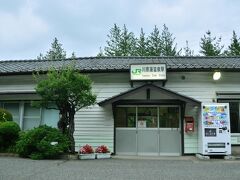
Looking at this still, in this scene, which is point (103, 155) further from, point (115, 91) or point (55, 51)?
point (55, 51)

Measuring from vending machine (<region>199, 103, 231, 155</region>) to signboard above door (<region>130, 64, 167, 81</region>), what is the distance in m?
2.08

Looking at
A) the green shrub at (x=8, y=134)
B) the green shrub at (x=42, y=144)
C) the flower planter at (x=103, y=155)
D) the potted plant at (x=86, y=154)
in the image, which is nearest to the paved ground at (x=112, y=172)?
the green shrub at (x=42, y=144)

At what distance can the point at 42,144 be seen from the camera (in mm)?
10188

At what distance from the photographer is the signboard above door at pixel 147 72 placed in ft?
39.7

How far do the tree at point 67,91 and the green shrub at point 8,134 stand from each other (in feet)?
4.40

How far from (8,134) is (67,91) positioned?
2.80 metres

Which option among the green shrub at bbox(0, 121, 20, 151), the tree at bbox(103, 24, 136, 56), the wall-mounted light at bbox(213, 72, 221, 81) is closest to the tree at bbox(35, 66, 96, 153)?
the green shrub at bbox(0, 121, 20, 151)

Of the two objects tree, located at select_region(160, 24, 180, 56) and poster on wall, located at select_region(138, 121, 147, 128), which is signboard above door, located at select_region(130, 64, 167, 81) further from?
tree, located at select_region(160, 24, 180, 56)

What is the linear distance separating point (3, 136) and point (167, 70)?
681cm

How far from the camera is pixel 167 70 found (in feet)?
40.8

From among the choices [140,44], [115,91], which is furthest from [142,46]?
[115,91]

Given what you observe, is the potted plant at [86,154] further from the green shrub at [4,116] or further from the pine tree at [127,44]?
the pine tree at [127,44]

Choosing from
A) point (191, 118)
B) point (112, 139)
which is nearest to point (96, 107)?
point (112, 139)

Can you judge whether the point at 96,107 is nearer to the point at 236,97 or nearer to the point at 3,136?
the point at 3,136
